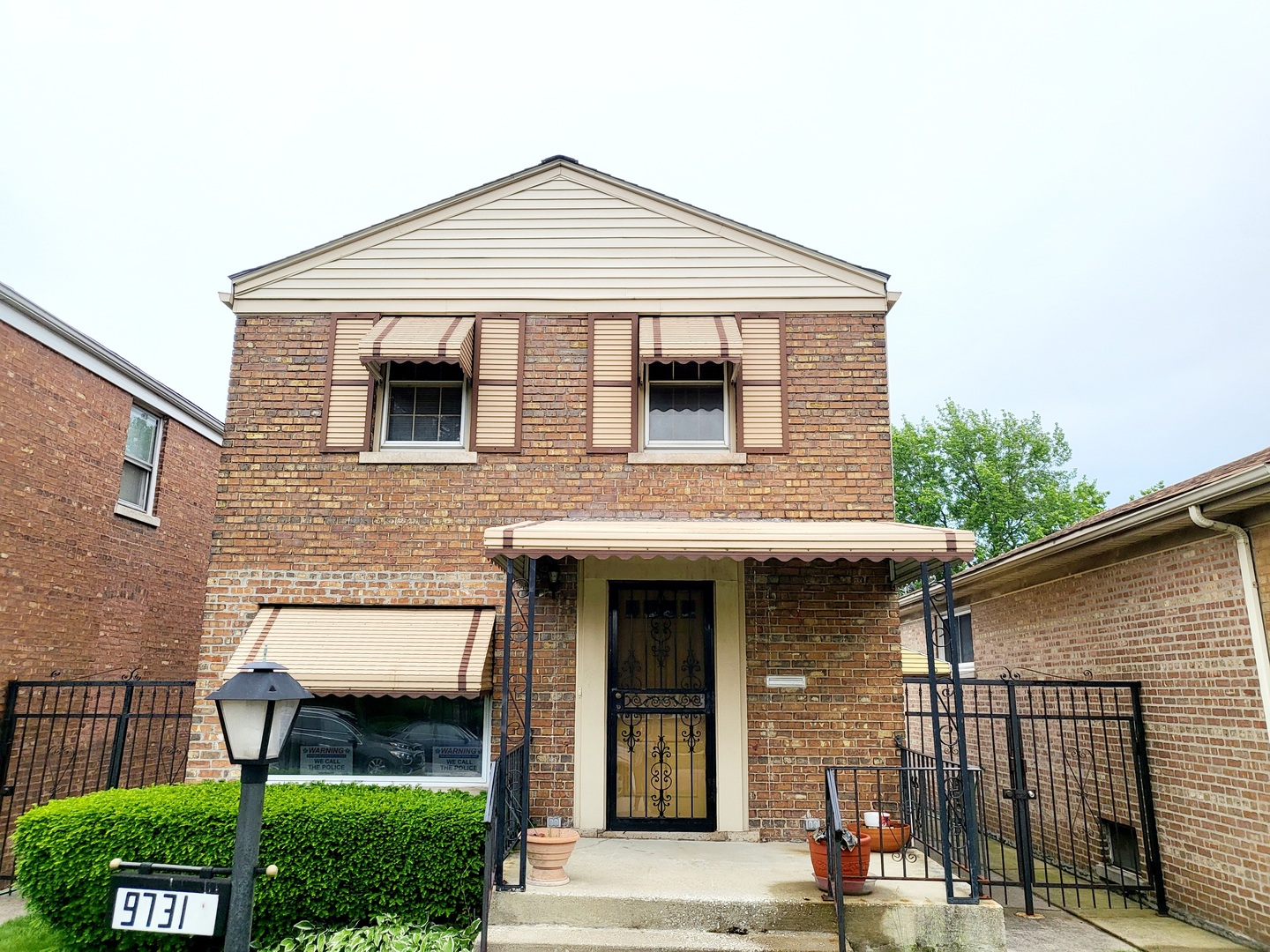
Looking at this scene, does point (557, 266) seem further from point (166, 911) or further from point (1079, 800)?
point (1079, 800)

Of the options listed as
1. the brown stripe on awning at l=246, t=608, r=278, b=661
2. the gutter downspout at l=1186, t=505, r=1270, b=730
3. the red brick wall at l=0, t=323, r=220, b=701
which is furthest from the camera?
the red brick wall at l=0, t=323, r=220, b=701

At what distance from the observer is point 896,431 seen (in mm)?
35250

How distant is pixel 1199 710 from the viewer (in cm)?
747

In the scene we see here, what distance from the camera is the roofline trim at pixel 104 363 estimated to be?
29.9 ft

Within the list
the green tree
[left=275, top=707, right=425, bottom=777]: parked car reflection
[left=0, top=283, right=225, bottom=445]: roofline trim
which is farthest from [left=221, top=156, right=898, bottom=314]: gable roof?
the green tree

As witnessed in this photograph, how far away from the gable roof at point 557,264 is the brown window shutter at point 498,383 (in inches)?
9.9

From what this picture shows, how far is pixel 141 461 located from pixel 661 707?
26.6 feet

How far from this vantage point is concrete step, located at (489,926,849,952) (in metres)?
5.77

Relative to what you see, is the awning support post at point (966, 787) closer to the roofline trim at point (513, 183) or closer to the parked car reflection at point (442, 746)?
the roofline trim at point (513, 183)

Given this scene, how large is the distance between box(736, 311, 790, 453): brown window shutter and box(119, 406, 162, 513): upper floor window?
816cm

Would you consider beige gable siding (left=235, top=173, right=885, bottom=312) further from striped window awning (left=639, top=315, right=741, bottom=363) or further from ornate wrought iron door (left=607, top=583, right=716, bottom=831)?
ornate wrought iron door (left=607, top=583, right=716, bottom=831)

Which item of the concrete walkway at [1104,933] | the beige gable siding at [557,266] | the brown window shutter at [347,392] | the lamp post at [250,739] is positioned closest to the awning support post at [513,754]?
the brown window shutter at [347,392]

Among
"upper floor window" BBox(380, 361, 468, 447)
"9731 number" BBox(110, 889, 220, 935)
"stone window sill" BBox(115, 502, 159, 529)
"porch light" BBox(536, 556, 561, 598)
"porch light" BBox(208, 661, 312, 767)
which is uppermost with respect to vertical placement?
"upper floor window" BBox(380, 361, 468, 447)

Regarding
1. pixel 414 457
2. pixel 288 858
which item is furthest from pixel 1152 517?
pixel 288 858
